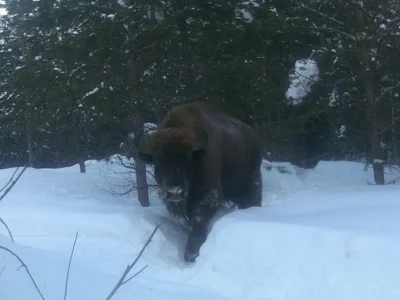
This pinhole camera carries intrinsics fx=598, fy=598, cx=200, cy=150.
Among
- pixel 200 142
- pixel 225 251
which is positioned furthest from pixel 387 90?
pixel 225 251

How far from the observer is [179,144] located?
762 cm

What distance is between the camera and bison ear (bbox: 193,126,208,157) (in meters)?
7.73

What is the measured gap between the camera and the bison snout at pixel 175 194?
7.21 meters

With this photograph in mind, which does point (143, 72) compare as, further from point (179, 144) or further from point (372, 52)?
point (372, 52)

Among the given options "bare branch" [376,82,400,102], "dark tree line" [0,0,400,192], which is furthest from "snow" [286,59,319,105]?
"bare branch" [376,82,400,102]

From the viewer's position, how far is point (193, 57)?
10.2m

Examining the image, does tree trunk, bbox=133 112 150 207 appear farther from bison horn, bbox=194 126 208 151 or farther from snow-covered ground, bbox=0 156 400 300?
bison horn, bbox=194 126 208 151

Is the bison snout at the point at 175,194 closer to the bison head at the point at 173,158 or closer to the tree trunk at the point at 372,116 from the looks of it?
the bison head at the point at 173,158

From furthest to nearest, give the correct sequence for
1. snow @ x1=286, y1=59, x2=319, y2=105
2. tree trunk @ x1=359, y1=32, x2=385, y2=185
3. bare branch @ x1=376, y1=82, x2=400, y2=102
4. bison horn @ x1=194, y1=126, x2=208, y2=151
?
snow @ x1=286, y1=59, x2=319, y2=105, tree trunk @ x1=359, y1=32, x2=385, y2=185, bare branch @ x1=376, y1=82, x2=400, y2=102, bison horn @ x1=194, y1=126, x2=208, y2=151

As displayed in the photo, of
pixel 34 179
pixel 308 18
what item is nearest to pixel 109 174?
pixel 34 179

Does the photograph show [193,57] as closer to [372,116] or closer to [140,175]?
[140,175]

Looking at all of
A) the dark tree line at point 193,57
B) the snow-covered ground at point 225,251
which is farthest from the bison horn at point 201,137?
the dark tree line at point 193,57

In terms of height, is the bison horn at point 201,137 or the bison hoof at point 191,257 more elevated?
the bison horn at point 201,137

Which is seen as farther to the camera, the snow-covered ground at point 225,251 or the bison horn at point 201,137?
the bison horn at point 201,137
